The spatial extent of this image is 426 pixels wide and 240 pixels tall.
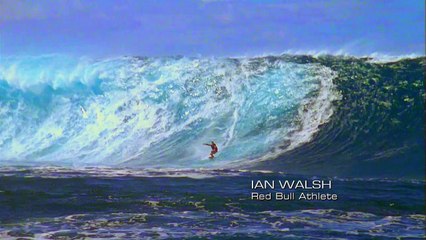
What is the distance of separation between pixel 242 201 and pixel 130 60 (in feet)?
3.27

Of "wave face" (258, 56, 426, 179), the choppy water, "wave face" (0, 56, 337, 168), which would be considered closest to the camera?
the choppy water

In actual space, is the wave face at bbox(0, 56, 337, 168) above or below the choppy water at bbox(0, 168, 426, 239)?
above

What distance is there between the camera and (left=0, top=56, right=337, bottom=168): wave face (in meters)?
3.86

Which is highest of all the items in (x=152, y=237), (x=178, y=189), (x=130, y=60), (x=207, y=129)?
(x=130, y=60)

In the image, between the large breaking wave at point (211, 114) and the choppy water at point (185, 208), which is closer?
the choppy water at point (185, 208)

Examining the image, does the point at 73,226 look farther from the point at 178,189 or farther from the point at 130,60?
the point at 130,60

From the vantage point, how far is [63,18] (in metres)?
3.85

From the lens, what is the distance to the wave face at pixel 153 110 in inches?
152

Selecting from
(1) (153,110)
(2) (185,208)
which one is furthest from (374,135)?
(1) (153,110)

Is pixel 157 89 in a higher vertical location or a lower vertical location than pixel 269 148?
higher

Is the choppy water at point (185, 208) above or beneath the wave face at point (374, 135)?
beneath

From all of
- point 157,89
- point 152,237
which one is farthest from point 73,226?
point 157,89

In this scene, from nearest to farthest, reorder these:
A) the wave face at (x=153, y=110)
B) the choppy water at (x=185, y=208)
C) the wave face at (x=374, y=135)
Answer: the choppy water at (x=185, y=208) < the wave face at (x=153, y=110) < the wave face at (x=374, y=135)

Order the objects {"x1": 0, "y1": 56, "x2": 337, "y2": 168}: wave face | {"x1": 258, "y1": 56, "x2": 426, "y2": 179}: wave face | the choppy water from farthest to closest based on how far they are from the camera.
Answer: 1. {"x1": 258, "y1": 56, "x2": 426, "y2": 179}: wave face
2. {"x1": 0, "y1": 56, "x2": 337, "y2": 168}: wave face
3. the choppy water
